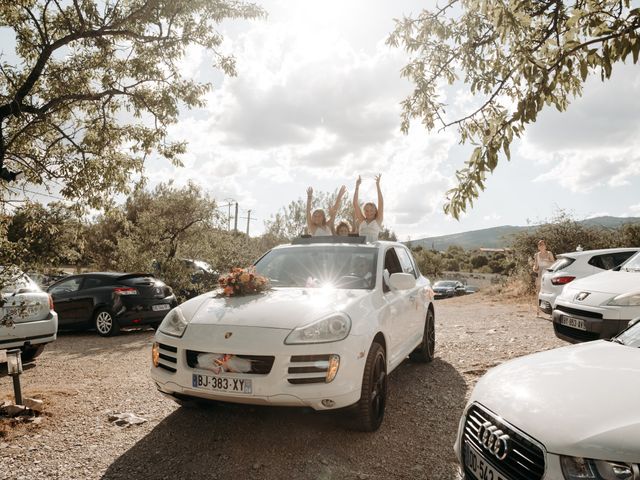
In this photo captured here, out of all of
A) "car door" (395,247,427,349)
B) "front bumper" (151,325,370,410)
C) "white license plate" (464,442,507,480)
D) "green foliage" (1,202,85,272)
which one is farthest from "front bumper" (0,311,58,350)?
"white license plate" (464,442,507,480)

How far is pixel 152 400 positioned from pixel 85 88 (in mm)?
4697

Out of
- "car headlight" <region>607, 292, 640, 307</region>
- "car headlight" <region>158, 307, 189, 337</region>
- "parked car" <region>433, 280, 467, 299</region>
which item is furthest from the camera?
"parked car" <region>433, 280, 467, 299</region>

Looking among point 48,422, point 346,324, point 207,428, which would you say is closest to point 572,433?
point 346,324

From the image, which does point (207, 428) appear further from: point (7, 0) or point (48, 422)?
point (7, 0)

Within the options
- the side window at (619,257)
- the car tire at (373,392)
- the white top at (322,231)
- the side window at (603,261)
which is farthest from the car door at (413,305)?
the side window at (619,257)

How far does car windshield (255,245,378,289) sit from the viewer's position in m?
4.32

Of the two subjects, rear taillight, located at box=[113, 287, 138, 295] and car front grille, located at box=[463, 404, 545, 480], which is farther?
rear taillight, located at box=[113, 287, 138, 295]

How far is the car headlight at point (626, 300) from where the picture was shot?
501 cm

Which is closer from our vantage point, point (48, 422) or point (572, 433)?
point (572, 433)

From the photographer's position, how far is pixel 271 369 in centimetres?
317

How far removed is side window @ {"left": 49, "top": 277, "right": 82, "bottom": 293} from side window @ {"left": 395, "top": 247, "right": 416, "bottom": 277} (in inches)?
300

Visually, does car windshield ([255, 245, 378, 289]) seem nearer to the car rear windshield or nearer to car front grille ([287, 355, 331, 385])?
car front grille ([287, 355, 331, 385])

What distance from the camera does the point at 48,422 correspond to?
4.02m

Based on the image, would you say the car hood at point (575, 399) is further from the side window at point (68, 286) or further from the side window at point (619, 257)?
the side window at point (68, 286)
